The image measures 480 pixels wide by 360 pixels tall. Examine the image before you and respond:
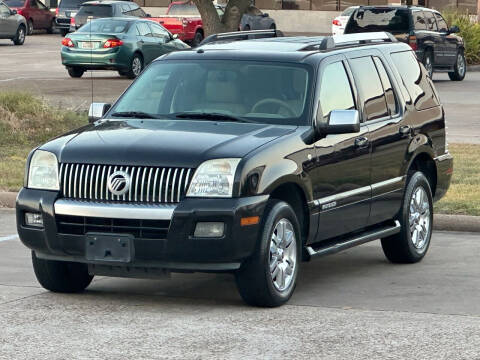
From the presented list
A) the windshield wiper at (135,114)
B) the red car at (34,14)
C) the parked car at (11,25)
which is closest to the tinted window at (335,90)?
the windshield wiper at (135,114)

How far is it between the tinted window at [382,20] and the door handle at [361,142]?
72.3 ft

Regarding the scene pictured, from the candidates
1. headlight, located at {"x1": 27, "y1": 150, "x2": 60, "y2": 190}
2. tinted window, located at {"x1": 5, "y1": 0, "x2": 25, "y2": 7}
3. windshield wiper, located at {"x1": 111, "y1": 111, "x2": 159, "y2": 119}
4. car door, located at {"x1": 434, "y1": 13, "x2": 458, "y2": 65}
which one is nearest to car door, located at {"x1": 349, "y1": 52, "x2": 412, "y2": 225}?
windshield wiper, located at {"x1": 111, "y1": 111, "x2": 159, "y2": 119}

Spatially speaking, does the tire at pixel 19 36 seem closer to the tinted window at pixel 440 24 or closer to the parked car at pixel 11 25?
the parked car at pixel 11 25

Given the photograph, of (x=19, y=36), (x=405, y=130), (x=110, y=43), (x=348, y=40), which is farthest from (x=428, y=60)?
(x=348, y=40)

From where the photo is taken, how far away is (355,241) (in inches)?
386

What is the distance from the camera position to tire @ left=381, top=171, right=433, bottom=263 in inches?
416

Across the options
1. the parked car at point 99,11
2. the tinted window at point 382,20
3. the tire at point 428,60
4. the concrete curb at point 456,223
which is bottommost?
the parked car at point 99,11

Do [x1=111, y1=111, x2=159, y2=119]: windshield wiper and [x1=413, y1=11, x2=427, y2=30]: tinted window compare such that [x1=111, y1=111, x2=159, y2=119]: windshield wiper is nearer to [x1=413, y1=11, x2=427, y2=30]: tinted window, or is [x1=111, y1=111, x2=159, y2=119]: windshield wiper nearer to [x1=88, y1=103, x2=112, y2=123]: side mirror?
[x1=88, y1=103, x2=112, y2=123]: side mirror

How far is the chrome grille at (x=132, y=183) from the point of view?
837 centimetres

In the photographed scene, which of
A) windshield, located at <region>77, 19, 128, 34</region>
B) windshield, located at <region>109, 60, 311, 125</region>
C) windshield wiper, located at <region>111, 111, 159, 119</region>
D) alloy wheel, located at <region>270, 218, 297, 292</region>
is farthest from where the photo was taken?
windshield, located at <region>77, 19, 128, 34</region>

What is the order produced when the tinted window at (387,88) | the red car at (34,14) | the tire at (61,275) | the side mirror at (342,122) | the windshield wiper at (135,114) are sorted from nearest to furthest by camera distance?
the tire at (61,275)
the side mirror at (342,122)
the windshield wiper at (135,114)
the tinted window at (387,88)
the red car at (34,14)

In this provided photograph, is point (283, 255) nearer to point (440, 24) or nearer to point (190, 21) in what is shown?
point (440, 24)

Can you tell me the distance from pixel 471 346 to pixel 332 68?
2947mm

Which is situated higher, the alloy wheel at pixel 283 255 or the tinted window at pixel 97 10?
the alloy wheel at pixel 283 255
